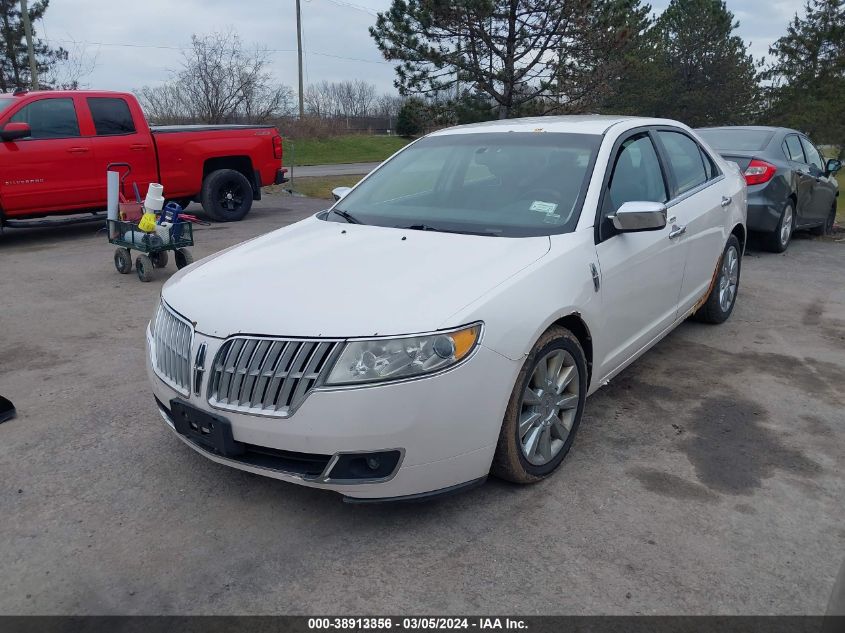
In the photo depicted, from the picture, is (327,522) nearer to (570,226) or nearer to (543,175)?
(570,226)

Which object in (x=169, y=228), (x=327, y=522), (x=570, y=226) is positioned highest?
(x=570, y=226)

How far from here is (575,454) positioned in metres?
3.59

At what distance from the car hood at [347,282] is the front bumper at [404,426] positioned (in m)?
0.21

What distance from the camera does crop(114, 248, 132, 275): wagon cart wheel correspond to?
24.9 ft

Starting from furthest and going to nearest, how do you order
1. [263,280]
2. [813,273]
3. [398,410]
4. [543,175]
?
[813,273]
[543,175]
[263,280]
[398,410]

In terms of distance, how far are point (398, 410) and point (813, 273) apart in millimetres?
7061

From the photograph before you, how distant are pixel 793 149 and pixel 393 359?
27.9 ft

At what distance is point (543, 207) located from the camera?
146 inches

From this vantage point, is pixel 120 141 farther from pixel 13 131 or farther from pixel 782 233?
pixel 782 233

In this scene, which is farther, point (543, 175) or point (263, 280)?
point (543, 175)

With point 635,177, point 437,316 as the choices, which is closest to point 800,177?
point 635,177

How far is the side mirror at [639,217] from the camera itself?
3533 millimetres

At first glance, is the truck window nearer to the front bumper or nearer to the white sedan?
the white sedan

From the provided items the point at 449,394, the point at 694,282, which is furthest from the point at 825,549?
the point at 694,282
